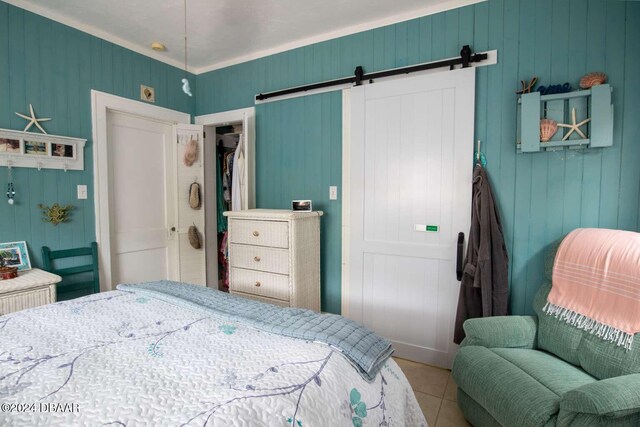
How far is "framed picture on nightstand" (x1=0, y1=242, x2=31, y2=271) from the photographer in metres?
2.24

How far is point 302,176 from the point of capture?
9.73 feet

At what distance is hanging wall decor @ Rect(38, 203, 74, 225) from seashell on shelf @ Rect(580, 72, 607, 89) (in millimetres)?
3562

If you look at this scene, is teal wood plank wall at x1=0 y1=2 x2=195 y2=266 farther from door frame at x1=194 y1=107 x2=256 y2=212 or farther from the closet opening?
the closet opening

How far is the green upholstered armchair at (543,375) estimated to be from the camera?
118 centimetres

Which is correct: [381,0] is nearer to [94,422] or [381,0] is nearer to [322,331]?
[322,331]

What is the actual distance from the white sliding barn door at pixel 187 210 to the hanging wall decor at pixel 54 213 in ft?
3.03

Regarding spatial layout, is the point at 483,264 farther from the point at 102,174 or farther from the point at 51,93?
the point at 51,93

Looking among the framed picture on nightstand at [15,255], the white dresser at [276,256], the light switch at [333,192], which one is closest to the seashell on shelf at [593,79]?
the light switch at [333,192]

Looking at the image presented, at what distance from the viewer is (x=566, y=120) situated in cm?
200

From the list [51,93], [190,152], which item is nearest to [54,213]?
[51,93]

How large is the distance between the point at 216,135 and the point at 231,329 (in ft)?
9.74

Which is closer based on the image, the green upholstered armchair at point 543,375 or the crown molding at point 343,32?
the green upholstered armchair at point 543,375

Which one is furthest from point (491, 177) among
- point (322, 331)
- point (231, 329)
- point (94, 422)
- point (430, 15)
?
point (94, 422)

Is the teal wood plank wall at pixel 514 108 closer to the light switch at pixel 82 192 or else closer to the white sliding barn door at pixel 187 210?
the white sliding barn door at pixel 187 210
